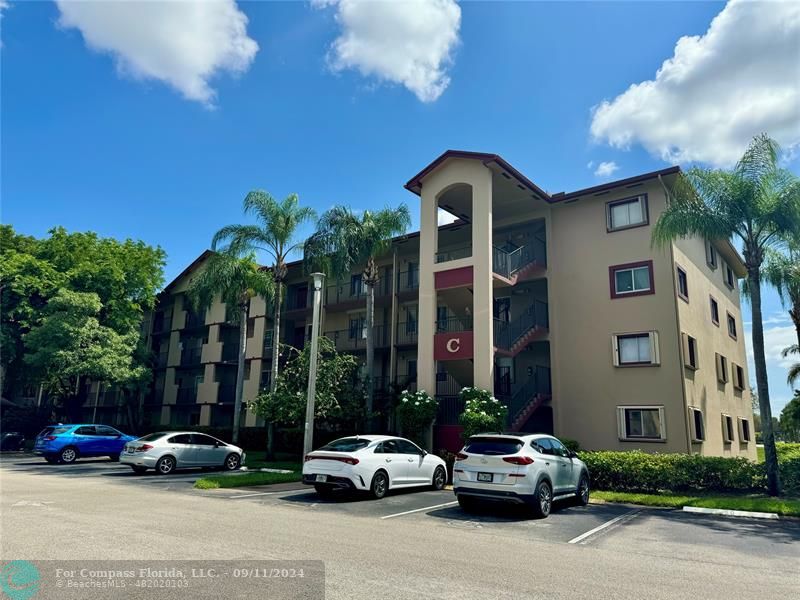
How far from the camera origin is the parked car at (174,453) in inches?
752

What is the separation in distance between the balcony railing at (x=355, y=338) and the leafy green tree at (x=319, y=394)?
4140mm

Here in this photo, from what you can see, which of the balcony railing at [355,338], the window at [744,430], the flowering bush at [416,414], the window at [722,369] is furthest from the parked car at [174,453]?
the window at [744,430]

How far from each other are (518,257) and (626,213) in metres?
4.48

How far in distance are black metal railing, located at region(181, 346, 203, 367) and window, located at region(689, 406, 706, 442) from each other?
98.9 ft

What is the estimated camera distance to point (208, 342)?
3734 centimetres

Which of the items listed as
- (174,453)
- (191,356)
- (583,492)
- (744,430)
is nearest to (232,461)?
(174,453)

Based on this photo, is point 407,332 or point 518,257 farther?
point 407,332

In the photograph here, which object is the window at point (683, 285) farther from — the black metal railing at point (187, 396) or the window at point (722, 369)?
the black metal railing at point (187, 396)

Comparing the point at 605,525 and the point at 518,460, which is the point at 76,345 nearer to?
the point at 518,460

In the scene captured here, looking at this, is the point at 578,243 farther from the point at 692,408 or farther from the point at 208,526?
the point at 208,526

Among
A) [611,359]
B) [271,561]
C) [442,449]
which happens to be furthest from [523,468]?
[611,359]

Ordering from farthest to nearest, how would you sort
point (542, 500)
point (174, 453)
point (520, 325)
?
point (520, 325) → point (174, 453) → point (542, 500)

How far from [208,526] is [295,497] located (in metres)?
4.75

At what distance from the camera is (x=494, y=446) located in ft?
38.4
